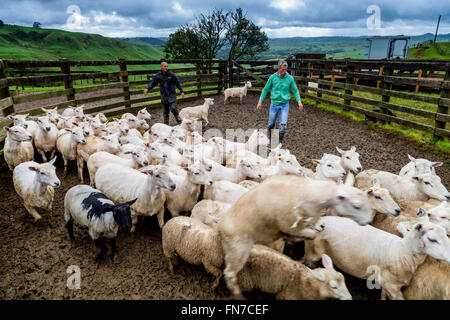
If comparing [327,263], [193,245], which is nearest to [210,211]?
[193,245]

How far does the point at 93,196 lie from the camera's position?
408 cm

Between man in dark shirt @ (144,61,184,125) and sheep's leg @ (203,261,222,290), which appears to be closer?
sheep's leg @ (203,261,222,290)

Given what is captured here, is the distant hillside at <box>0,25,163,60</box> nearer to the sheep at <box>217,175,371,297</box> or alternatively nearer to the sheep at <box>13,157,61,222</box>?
the sheep at <box>13,157,61,222</box>

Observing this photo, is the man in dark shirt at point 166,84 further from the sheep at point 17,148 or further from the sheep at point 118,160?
the sheep at point 118,160

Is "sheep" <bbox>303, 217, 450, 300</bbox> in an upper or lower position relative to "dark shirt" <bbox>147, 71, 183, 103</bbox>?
lower

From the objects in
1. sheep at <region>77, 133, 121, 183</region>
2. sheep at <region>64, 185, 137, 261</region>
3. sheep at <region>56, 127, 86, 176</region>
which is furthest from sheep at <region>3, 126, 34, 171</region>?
sheep at <region>64, 185, 137, 261</region>

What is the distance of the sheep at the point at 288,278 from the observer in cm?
283

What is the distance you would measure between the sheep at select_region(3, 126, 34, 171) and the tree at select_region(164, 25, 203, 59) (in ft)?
107

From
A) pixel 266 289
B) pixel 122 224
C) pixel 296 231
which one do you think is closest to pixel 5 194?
pixel 122 224

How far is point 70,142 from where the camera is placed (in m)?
6.35

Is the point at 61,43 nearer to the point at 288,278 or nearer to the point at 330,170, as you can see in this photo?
the point at 330,170

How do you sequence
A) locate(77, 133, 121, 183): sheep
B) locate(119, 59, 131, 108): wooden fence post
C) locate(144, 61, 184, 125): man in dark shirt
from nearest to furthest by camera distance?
locate(77, 133, 121, 183): sheep, locate(144, 61, 184, 125): man in dark shirt, locate(119, 59, 131, 108): wooden fence post

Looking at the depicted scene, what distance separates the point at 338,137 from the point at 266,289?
23.9 ft

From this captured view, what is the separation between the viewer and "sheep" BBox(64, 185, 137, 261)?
3547 mm
